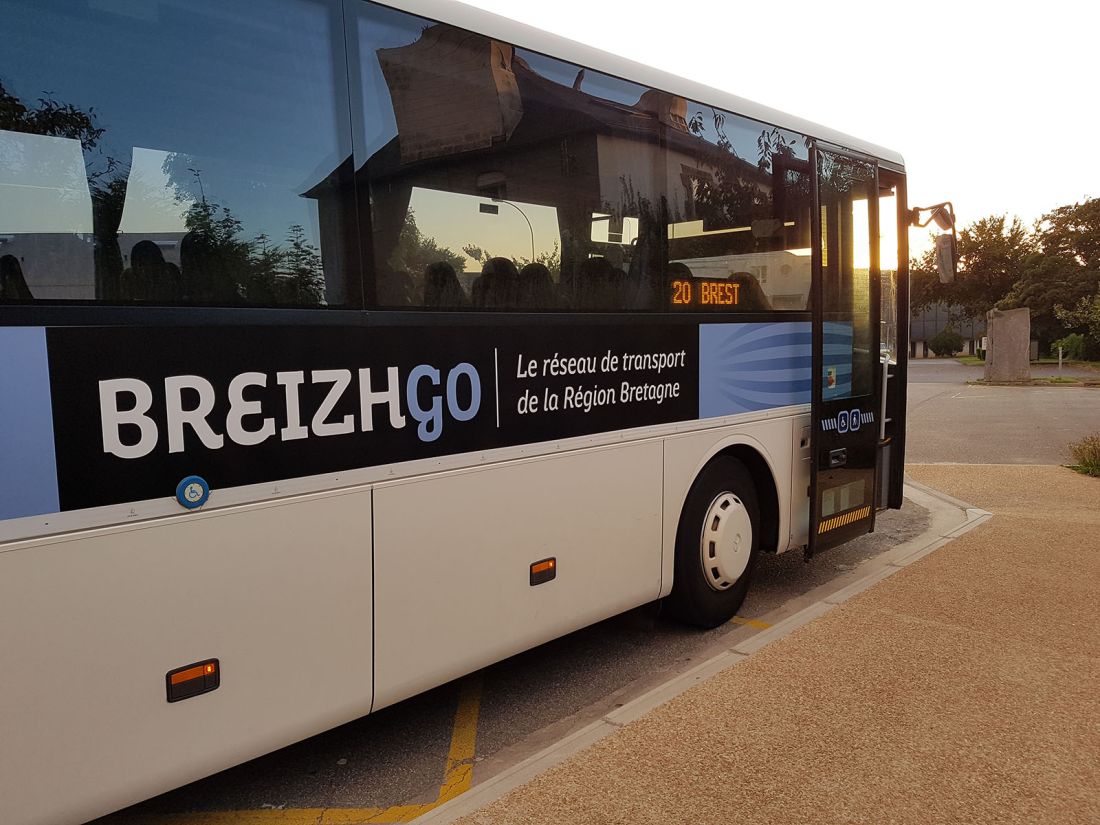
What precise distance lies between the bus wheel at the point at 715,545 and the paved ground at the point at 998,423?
780cm

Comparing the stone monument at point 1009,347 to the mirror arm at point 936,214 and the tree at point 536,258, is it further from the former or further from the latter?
the tree at point 536,258

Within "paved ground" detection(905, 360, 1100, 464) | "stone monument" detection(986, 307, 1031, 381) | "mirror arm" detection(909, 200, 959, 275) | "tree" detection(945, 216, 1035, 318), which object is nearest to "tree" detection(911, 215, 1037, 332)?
"tree" detection(945, 216, 1035, 318)

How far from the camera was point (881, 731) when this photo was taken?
150 inches

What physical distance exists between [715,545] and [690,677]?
42.0 inches

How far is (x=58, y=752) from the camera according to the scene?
2.61 m

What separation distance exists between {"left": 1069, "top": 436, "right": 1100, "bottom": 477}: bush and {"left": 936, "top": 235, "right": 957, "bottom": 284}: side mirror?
4.84 m

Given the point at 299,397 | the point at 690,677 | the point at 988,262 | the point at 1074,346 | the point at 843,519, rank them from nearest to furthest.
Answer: the point at 299,397, the point at 690,677, the point at 843,519, the point at 1074,346, the point at 988,262

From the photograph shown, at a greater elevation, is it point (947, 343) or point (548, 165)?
point (548, 165)

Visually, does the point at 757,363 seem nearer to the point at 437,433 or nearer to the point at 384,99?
the point at 437,433

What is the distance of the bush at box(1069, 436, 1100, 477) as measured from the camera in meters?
10.3

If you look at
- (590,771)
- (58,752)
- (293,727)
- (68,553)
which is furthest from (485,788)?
(68,553)

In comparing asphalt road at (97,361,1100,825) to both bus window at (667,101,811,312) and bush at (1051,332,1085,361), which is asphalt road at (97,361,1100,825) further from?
bush at (1051,332,1085,361)

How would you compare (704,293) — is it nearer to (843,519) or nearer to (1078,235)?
(843,519)

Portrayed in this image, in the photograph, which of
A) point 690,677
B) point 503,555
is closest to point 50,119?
point 503,555
